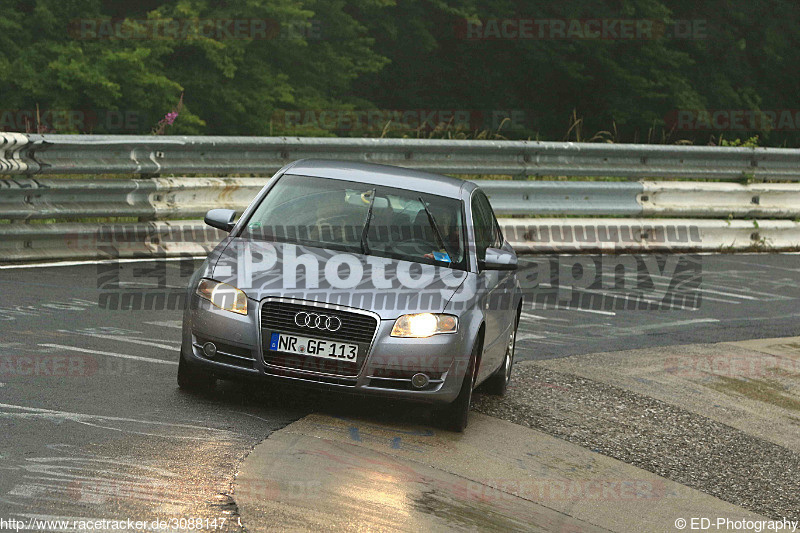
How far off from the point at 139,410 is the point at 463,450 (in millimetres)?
1894

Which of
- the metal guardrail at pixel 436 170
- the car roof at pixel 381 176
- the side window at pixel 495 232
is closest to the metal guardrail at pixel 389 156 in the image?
the metal guardrail at pixel 436 170

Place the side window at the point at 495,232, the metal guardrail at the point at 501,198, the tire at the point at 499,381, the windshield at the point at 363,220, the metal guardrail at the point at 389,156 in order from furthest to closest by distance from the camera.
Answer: the metal guardrail at the point at 389,156 < the metal guardrail at the point at 501,198 < the side window at the point at 495,232 < the tire at the point at 499,381 < the windshield at the point at 363,220

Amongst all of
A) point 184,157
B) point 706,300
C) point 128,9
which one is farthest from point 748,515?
point 128,9

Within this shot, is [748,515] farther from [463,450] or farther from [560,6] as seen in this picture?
[560,6]

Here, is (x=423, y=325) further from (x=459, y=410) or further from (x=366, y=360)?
(x=459, y=410)

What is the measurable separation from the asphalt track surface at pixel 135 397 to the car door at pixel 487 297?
638mm

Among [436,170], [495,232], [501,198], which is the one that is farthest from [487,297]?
[501,198]

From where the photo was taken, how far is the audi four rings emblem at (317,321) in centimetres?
707

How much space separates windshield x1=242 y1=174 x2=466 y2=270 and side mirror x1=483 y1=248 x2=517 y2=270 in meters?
0.16

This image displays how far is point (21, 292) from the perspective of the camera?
10.6 meters

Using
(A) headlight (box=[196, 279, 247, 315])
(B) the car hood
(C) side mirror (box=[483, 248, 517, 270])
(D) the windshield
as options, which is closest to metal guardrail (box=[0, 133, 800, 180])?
(D) the windshield

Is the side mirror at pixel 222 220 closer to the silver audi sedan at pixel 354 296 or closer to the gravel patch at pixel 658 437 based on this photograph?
the silver audi sedan at pixel 354 296

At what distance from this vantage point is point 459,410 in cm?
745

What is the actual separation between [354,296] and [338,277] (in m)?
0.30
